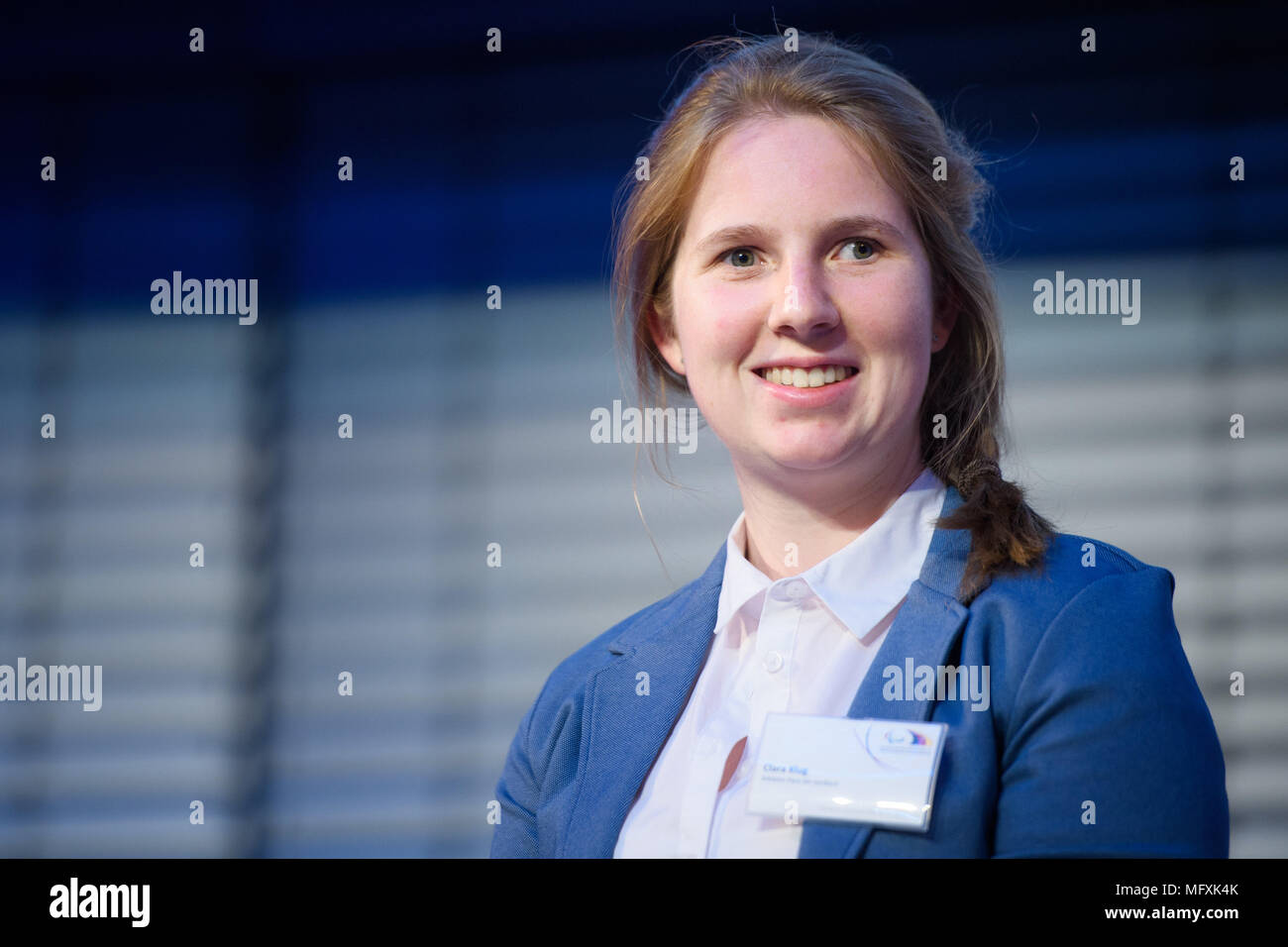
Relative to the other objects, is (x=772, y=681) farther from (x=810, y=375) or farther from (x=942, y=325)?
(x=942, y=325)

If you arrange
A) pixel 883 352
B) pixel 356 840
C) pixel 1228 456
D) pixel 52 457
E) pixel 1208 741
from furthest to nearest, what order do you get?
pixel 52 457 < pixel 356 840 < pixel 1228 456 < pixel 883 352 < pixel 1208 741

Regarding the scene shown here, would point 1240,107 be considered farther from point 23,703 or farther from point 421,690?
point 23,703

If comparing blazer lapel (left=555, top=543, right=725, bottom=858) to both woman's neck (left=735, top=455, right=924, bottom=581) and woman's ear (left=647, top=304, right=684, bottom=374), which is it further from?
woman's ear (left=647, top=304, right=684, bottom=374)

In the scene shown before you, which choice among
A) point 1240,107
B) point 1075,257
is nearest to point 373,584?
point 1075,257

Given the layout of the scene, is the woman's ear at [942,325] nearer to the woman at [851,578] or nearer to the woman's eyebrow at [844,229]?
the woman at [851,578]

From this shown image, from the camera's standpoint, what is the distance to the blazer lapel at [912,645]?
1.35 meters

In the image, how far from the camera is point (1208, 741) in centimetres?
127

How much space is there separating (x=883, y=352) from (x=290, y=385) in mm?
1543

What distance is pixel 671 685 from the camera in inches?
62.4

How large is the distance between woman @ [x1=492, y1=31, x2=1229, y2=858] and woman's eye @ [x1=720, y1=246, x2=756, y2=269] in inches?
0.4

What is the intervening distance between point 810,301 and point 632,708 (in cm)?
65

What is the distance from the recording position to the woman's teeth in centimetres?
153

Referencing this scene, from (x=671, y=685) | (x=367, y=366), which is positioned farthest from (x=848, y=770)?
(x=367, y=366)

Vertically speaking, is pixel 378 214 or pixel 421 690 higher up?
pixel 378 214
